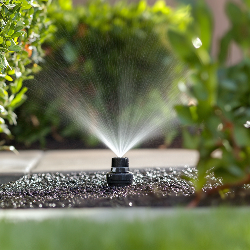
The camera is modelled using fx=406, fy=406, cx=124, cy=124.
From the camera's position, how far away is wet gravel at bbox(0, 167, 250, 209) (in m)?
1.91

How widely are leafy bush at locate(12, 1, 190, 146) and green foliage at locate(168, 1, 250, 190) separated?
3.51 metres

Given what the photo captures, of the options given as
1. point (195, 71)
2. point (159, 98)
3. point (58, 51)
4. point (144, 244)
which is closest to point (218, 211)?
point (144, 244)

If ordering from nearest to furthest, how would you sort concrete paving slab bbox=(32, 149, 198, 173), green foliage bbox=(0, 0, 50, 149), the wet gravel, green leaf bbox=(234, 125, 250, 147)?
1. green leaf bbox=(234, 125, 250, 147)
2. the wet gravel
3. green foliage bbox=(0, 0, 50, 149)
4. concrete paving slab bbox=(32, 149, 198, 173)

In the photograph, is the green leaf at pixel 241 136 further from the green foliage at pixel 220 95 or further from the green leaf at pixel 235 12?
the green leaf at pixel 235 12

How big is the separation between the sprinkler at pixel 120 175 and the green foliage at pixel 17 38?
0.78 metres

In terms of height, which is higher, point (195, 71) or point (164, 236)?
point (195, 71)

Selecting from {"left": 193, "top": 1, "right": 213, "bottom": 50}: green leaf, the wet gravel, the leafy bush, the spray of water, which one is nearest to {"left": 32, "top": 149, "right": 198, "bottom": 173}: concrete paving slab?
the wet gravel

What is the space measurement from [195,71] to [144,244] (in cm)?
70

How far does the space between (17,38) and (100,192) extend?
3.66 feet

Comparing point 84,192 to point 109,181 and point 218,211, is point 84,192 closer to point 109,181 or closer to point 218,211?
point 109,181

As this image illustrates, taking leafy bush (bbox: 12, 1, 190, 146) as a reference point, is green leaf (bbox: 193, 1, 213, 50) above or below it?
below

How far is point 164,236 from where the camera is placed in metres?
1.38

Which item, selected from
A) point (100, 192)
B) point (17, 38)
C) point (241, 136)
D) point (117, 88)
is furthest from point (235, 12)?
point (117, 88)

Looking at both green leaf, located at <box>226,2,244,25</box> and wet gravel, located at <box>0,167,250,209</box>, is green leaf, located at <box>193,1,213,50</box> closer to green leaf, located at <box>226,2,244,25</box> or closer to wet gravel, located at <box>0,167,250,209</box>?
green leaf, located at <box>226,2,244,25</box>
